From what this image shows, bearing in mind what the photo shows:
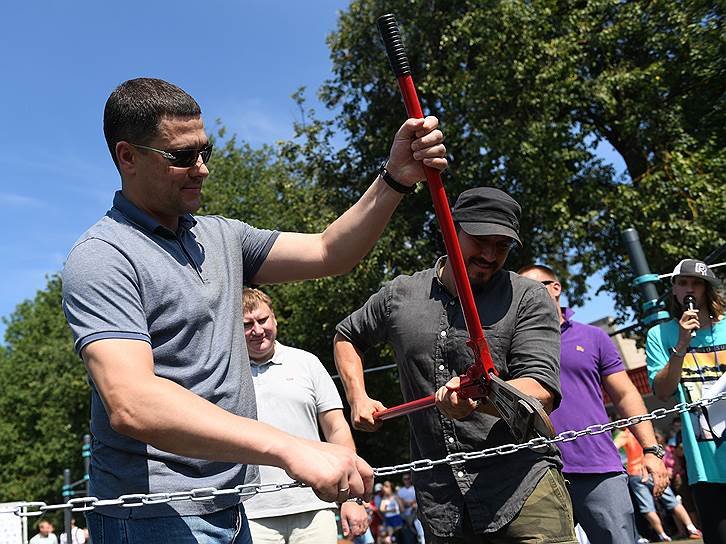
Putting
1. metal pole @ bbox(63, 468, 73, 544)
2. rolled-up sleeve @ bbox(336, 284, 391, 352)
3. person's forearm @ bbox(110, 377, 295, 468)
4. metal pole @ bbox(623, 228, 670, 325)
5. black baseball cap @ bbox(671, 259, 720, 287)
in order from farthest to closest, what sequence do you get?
metal pole @ bbox(63, 468, 73, 544) → metal pole @ bbox(623, 228, 670, 325) → black baseball cap @ bbox(671, 259, 720, 287) → rolled-up sleeve @ bbox(336, 284, 391, 352) → person's forearm @ bbox(110, 377, 295, 468)

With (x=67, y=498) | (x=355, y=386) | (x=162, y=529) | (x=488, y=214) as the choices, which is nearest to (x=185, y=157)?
(x=162, y=529)

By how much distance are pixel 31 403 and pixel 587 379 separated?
33.5m

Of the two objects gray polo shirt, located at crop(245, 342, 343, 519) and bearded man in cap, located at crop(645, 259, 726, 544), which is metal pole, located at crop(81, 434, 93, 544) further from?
bearded man in cap, located at crop(645, 259, 726, 544)

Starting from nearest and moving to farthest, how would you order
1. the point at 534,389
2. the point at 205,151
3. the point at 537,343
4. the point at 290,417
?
1. the point at 205,151
2. the point at 534,389
3. the point at 537,343
4. the point at 290,417

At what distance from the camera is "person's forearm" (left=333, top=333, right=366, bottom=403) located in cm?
394

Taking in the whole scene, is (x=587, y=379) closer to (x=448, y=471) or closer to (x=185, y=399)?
(x=448, y=471)

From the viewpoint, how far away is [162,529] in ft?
7.11

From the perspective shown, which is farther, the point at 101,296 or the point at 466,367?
the point at 466,367

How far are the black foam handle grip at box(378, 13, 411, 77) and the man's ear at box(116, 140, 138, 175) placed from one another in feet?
2.70

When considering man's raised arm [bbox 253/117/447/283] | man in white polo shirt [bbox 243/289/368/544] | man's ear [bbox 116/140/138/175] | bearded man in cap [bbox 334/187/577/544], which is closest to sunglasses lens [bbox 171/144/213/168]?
man's ear [bbox 116/140/138/175]

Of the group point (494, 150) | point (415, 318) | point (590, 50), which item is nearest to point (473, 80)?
point (494, 150)

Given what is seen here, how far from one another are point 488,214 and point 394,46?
126 centimetres

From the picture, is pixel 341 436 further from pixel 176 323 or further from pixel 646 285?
pixel 646 285

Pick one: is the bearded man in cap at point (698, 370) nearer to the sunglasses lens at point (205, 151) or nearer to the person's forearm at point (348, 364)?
the person's forearm at point (348, 364)
